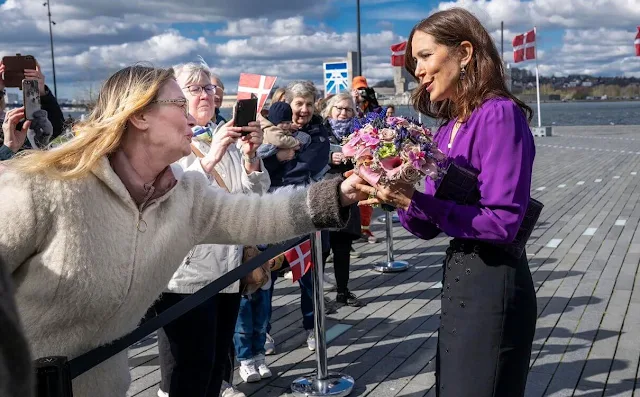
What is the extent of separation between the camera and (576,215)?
11.5 meters

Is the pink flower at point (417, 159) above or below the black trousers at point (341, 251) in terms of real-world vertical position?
above

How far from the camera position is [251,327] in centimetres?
497

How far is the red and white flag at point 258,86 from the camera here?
4.12m

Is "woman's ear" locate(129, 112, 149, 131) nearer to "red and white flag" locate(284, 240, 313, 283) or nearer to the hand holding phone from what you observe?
the hand holding phone

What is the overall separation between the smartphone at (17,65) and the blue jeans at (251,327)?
2.39 meters

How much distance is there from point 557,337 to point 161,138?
4370 mm

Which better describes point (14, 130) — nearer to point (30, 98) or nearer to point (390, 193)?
point (30, 98)

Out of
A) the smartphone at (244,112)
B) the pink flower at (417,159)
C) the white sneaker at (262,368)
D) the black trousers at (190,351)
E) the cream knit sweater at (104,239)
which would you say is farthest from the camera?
the white sneaker at (262,368)

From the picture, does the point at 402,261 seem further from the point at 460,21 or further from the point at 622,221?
the point at 460,21

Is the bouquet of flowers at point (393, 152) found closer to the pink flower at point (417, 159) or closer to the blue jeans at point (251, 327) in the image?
the pink flower at point (417, 159)

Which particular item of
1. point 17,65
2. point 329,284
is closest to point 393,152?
point 17,65

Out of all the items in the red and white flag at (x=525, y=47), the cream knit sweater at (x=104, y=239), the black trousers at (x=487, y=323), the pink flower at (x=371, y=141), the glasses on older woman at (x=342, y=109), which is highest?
the red and white flag at (x=525, y=47)

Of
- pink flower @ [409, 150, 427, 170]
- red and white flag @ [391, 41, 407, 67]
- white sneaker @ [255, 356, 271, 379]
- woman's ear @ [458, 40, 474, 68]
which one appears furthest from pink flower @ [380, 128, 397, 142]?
red and white flag @ [391, 41, 407, 67]

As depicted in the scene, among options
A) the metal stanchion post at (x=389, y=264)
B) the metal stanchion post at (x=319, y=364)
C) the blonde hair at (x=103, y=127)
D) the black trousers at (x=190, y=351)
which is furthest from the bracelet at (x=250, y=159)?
the metal stanchion post at (x=389, y=264)
